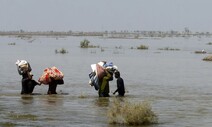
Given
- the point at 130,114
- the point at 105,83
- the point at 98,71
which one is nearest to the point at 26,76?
the point at 98,71

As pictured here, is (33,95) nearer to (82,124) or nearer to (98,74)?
(98,74)

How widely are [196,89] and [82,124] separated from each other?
41.9 feet

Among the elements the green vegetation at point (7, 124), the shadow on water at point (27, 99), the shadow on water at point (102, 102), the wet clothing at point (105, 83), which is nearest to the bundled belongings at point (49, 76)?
the shadow on water at point (27, 99)

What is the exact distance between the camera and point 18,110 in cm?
1753

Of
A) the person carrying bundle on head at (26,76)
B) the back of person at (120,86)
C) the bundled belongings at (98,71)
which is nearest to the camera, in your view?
the bundled belongings at (98,71)

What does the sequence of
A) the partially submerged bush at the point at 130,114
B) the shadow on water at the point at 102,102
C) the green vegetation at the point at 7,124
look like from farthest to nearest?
the shadow on water at the point at 102,102 → the partially submerged bush at the point at 130,114 → the green vegetation at the point at 7,124

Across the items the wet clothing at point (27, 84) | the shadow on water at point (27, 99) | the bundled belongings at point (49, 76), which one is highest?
the bundled belongings at point (49, 76)

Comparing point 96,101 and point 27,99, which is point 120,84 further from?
point 27,99

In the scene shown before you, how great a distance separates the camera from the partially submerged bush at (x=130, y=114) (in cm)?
1501

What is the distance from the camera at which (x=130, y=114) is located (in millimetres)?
15070

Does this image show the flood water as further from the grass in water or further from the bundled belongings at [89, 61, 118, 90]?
the bundled belongings at [89, 61, 118, 90]

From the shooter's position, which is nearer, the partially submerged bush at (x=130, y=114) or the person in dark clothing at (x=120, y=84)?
the partially submerged bush at (x=130, y=114)

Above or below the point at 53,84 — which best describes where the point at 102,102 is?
below

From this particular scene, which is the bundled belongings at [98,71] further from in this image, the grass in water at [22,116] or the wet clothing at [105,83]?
the grass in water at [22,116]
